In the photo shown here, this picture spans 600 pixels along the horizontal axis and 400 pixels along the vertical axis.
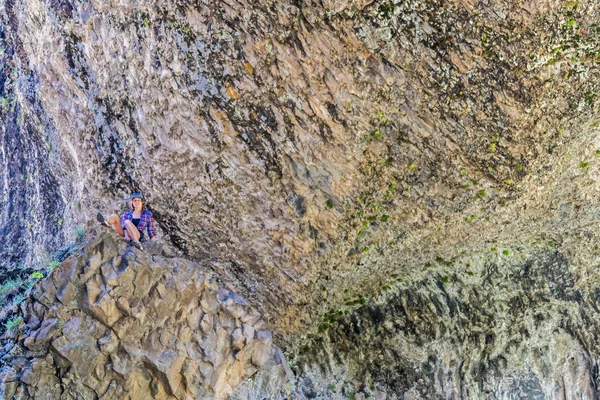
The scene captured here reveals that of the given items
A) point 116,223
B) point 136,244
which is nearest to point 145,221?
point 116,223

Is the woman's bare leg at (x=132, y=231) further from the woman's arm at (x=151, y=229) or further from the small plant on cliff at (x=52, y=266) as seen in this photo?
the small plant on cliff at (x=52, y=266)

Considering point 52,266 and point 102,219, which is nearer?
point 52,266

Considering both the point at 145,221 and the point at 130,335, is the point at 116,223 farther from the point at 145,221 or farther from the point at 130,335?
the point at 130,335

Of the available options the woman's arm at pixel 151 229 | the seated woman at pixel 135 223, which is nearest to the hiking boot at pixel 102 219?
the seated woman at pixel 135 223

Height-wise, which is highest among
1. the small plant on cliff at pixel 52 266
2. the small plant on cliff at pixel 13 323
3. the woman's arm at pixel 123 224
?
the woman's arm at pixel 123 224

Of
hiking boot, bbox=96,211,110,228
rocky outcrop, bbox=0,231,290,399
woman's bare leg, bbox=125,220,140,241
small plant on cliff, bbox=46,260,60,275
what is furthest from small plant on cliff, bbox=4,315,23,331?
woman's bare leg, bbox=125,220,140,241

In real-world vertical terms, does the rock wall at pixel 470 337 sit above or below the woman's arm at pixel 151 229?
A: above
